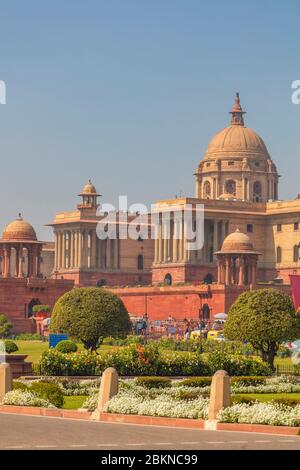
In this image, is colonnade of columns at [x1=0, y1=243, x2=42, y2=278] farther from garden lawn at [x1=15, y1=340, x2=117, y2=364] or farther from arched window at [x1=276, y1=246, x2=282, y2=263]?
garden lawn at [x1=15, y1=340, x2=117, y2=364]

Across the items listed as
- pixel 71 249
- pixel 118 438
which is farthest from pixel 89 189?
pixel 118 438

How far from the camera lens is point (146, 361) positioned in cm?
5406

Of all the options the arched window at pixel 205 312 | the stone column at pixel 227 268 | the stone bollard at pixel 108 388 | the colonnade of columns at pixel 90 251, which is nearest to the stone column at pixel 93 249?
the colonnade of columns at pixel 90 251

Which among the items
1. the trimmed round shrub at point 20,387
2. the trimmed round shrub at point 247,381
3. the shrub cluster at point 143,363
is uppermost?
the shrub cluster at point 143,363

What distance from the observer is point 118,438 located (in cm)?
2888

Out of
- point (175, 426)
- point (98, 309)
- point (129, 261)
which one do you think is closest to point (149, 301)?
point (129, 261)

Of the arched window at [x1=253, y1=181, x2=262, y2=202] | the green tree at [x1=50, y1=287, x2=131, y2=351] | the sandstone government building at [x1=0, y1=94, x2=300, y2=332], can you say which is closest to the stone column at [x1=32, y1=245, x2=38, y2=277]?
the sandstone government building at [x1=0, y1=94, x2=300, y2=332]

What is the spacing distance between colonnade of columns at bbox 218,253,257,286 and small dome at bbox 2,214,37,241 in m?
17.5

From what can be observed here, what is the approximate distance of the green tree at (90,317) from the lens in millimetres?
74900

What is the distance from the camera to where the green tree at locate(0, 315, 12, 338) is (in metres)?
106

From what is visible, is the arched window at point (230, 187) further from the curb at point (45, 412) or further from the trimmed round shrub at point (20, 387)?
the curb at point (45, 412)

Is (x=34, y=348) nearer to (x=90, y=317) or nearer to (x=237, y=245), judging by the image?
(x=90, y=317)

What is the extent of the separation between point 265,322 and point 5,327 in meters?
45.0

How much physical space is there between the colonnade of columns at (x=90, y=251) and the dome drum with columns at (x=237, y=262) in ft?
86.6
